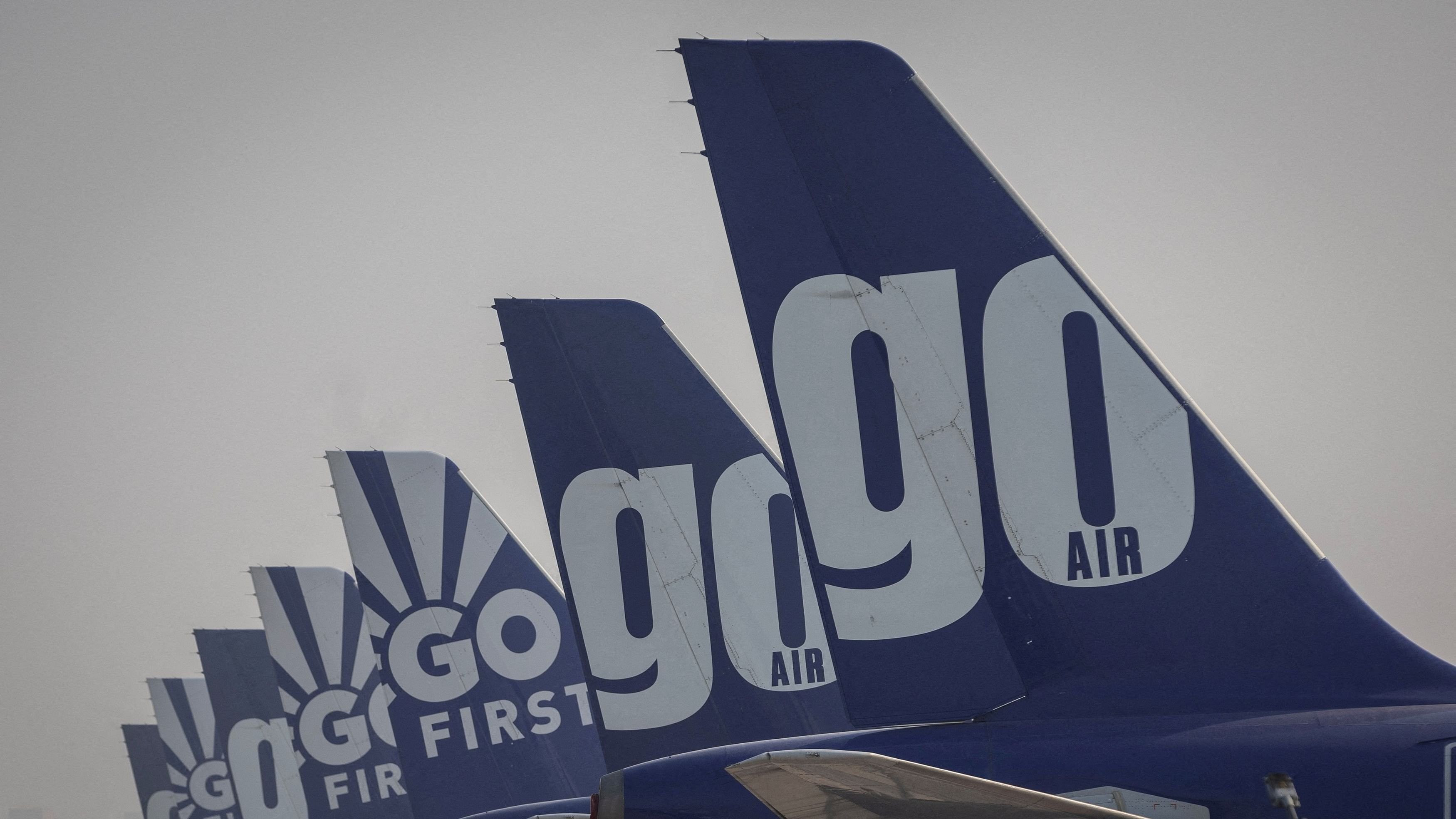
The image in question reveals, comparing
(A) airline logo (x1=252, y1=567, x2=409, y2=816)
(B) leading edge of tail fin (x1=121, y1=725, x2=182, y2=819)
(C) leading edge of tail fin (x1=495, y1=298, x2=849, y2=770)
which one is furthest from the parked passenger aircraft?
(B) leading edge of tail fin (x1=121, y1=725, x2=182, y2=819)

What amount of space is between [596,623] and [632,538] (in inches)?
24.7

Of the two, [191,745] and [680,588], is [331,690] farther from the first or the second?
[680,588]

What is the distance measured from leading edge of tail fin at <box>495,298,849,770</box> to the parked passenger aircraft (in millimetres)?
2519

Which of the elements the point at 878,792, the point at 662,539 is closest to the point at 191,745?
the point at 662,539

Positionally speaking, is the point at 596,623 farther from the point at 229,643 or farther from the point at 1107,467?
the point at 229,643

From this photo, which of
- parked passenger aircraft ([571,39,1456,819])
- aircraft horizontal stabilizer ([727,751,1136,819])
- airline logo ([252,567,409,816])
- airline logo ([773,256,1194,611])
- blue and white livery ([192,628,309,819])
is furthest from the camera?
blue and white livery ([192,628,309,819])

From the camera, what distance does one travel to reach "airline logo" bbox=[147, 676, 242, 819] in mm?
23828

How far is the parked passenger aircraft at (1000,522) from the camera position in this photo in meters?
4.19

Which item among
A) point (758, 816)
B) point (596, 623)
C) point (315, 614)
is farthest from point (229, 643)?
point (758, 816)

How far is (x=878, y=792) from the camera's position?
3123mm

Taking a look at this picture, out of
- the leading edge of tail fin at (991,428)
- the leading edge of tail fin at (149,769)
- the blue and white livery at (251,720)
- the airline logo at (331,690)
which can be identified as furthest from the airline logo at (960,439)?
the leading edge of tail fin at (149,769)

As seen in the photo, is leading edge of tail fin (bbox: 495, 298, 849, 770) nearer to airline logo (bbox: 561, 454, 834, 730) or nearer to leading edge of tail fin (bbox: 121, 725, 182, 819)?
airline logo (bbox: 561, 454, 834, 730)

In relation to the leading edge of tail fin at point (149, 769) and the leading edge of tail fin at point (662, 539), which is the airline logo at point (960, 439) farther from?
the leading edge of tail fin at point (149, 769)

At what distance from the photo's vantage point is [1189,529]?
455 cm
